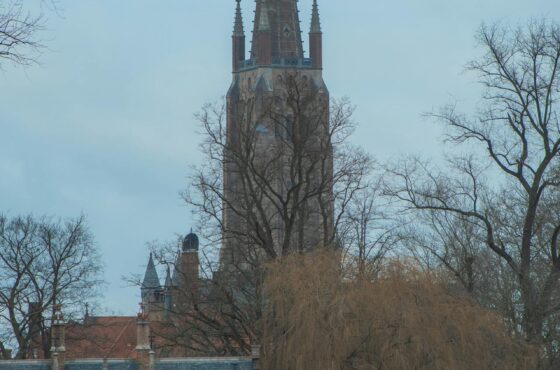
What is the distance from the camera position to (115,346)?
350 feet

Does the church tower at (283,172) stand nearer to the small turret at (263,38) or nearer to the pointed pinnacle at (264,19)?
the small turret at (263,38)

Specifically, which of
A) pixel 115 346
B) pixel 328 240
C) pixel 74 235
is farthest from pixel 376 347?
pixel 115 346

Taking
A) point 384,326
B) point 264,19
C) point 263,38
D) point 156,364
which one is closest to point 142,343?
point 156,364

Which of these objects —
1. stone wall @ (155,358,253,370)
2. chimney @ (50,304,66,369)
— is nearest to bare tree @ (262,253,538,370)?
stone wall @ (155,358,253,370)

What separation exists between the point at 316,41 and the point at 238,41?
26.4 feet

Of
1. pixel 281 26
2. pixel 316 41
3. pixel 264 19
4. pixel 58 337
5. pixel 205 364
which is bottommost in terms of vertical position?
pixel 205 364

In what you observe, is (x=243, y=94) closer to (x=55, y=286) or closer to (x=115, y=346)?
(x=115, y=346)

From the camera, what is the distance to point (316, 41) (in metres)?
153

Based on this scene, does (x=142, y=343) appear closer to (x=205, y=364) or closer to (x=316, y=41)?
(x=205, y=364)

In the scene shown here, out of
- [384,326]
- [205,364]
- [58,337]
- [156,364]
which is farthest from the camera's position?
[58,337]

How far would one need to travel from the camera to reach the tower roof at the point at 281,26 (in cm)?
15350

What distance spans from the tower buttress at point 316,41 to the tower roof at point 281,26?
1.61 metres

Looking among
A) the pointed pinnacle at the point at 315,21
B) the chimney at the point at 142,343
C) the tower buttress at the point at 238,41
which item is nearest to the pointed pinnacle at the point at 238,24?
the tower buttress at the point at 238,41

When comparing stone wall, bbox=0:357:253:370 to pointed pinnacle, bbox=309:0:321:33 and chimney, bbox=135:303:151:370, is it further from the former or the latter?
pointed pinnacle, bbox=309:0:321:33
